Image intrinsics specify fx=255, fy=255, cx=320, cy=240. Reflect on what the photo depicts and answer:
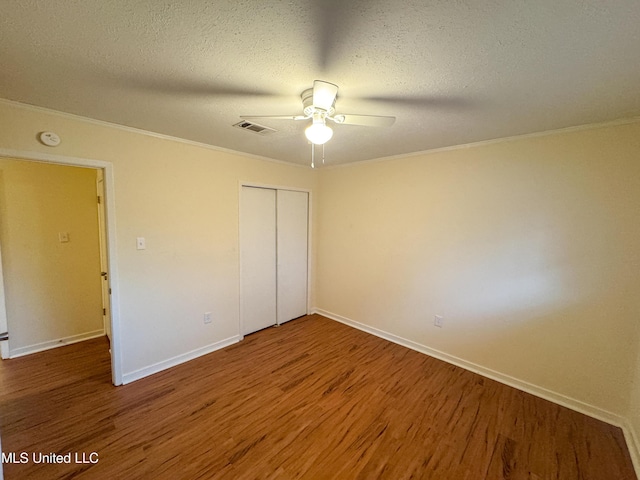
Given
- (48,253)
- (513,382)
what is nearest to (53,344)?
(48,253)

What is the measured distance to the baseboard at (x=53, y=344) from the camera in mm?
2744

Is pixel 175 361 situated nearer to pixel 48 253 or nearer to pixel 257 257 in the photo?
pixel 257 257

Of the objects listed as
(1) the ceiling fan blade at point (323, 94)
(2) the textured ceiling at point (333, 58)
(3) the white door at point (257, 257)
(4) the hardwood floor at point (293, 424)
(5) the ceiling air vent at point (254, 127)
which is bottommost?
(4) the hardwood floor at point (293, 424)

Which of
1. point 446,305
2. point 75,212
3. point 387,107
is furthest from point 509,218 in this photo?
point 75,212

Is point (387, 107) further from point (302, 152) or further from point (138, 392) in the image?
point (138, 392)

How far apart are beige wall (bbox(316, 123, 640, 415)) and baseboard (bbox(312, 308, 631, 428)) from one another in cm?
4

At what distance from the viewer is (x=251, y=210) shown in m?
3.28

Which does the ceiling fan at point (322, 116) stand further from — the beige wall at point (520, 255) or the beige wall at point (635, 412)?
the beige wall at point (635, 412)

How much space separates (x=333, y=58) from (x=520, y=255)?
7.48ft

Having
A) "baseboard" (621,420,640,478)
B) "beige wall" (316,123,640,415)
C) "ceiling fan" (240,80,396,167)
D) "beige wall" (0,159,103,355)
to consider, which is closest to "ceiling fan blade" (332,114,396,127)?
"ceiling fan" (240,80,396,167)

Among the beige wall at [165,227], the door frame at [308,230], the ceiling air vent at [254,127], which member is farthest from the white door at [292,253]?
the ceiling air vent at [254,127]

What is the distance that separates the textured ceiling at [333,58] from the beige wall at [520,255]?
395 mm

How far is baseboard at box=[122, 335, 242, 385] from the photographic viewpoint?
7.79 ft

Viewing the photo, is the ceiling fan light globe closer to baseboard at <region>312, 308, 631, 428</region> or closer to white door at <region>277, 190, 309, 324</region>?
white door at <region>277, 190, 309, 324</region>
